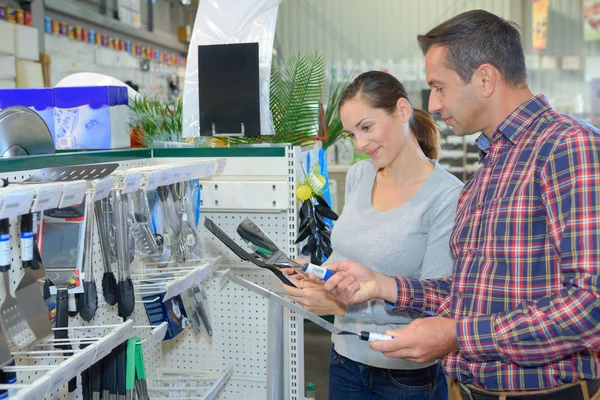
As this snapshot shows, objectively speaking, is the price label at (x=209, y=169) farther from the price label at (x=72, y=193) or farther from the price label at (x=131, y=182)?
the price label at (x=72, y=193)

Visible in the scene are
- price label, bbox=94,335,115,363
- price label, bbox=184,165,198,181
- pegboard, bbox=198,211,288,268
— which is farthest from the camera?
pegboard, bbox=198,211,288,268

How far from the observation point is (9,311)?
1300 millimetres

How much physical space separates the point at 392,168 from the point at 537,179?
837 millimetres

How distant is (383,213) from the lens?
1.96m

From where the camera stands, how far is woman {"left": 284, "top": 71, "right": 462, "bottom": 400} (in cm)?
189

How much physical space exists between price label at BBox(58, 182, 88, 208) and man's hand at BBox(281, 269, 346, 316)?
81cm

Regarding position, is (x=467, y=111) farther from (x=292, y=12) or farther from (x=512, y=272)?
(x=292, y=12)

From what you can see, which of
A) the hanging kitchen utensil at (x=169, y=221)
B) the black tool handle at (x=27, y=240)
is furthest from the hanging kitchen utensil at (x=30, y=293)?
the hanging kitchen utensil at (x=169, y=221)

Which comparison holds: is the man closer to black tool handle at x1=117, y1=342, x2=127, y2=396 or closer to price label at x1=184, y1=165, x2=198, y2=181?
black tool handle at x1=117, y1=342, x2=127, y2=396

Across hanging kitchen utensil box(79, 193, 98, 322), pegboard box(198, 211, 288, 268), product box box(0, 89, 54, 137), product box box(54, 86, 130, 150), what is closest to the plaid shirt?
hanging kitchen utensil box(79, 193, 98, 322)

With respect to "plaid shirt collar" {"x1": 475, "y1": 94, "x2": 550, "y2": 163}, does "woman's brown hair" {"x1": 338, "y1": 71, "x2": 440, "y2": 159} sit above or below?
above

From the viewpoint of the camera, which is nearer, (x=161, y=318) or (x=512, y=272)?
(x=512, y=272)

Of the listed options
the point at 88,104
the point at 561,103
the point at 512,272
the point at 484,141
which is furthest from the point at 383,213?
the point at 561,103

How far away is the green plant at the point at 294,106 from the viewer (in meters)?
2.59
